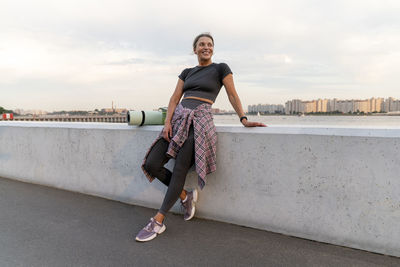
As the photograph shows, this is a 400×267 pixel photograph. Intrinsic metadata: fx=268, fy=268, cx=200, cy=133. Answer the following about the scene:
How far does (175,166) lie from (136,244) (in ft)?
2.15

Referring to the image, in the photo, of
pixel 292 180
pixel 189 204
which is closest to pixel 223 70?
pixel 292 180

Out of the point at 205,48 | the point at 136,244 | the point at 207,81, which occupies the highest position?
the point at 205,48

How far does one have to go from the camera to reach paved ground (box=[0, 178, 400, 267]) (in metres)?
1.68

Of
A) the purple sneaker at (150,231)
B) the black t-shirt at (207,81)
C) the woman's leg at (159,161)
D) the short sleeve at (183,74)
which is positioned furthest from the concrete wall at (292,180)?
the short sleeve at (183,74)

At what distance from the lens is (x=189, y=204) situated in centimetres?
239

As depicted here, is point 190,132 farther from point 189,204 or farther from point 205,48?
point 205,48

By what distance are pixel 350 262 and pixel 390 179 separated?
1.92 ft

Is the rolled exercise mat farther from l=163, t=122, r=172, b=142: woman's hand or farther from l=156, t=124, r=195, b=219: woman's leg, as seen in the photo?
l=156, t=124, r=195, b=219: woman's leg

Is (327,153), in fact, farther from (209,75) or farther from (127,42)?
(127,42)

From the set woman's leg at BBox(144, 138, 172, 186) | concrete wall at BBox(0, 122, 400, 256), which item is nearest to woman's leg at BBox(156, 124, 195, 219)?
woman's leg at BBox(144, 138, 172, 186)

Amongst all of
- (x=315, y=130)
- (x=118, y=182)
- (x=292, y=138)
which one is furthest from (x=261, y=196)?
(x=118, y=182)

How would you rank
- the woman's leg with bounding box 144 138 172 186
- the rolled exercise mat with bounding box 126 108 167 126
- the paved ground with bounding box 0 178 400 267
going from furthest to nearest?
the rolled exercise mat with bounding box 126 108 167 126, the woman's leg with bounding box 144 138 172 186, the paved ground with bounding box 0 178 400 267

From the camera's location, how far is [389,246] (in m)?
1.74

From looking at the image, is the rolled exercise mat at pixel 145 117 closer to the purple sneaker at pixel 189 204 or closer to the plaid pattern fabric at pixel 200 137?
the plaid pattern fabric at pixel 200 137
